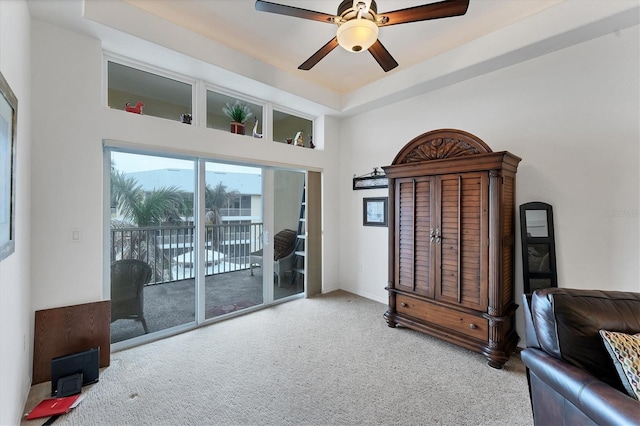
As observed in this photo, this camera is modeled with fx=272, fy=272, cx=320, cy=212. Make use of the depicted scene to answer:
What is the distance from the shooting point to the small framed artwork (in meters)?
4.13

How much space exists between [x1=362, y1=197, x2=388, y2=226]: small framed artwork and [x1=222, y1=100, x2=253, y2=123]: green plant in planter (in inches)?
85.4

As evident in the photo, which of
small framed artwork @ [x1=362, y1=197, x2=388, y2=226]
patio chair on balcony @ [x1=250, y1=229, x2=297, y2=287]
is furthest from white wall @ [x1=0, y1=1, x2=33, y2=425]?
small framed artwork @ [x1=362, y1=197, x2=388, y2=226]

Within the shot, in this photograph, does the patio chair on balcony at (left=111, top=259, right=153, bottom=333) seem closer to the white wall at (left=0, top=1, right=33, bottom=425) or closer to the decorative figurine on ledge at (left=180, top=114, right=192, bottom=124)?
the white wall at (left=0, top=1, right=33, bottom=425)

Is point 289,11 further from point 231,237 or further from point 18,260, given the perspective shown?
point 231,237

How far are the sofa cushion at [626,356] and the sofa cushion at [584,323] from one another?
0.06 m

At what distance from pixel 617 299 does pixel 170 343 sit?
3.61 m

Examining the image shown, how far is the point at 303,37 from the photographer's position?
2.96m

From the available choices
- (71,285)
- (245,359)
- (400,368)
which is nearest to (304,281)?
(245,359)

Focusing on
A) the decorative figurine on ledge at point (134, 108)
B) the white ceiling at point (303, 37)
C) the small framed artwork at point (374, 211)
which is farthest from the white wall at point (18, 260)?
the small framed artwork at point (374, 211)

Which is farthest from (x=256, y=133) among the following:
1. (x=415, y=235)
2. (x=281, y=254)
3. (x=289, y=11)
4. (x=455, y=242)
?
(x=455, y=242)

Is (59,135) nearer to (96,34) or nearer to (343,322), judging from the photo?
(96,34)

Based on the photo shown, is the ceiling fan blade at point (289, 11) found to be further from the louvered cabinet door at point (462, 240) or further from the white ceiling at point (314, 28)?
the louvered cabinet door at point (462, 240)

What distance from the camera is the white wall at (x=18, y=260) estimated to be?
1479 millimetres

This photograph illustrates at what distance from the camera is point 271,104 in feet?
13.1
